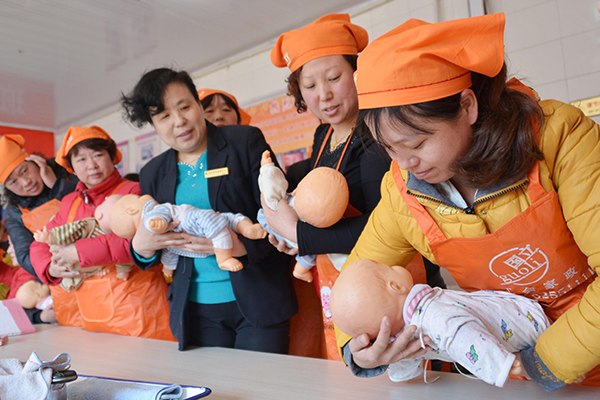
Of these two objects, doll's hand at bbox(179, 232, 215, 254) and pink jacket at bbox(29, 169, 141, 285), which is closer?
doll's hand at bbox(179, 232, 215, 254)

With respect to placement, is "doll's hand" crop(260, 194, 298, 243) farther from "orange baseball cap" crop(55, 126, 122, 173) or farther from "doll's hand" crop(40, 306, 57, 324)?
"doll's hand" crop(40, 306, 57, 324)

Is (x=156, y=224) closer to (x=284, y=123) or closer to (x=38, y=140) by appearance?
(x=284, y=123)

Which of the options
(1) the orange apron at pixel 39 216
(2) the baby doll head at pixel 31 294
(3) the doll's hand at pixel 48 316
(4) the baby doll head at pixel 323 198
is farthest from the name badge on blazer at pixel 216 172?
(2) the baby doll head at pixel 31 294

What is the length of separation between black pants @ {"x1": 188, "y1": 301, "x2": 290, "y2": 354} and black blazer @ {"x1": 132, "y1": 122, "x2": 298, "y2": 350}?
7 centimetres

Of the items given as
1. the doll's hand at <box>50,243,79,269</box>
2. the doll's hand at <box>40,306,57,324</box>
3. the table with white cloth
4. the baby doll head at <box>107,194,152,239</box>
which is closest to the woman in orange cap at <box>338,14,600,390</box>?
the table with white cloth

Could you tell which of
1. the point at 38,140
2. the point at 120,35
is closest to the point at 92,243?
the point at 120,35

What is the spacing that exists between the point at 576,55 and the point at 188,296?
3.17 meters

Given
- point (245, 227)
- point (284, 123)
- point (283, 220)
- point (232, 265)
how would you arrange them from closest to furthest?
point (283, 220) < point (232, 265) < point (245, 227) < point (284, 123)

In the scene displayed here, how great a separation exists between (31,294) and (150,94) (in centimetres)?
237

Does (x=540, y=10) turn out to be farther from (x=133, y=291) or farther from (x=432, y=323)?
(x=133, y=291)

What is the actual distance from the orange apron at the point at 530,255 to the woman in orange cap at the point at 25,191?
9.68ft

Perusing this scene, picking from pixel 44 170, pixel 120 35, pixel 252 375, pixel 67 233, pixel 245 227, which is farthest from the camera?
pixel 120 35

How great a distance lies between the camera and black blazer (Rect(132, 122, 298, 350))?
1890 mm

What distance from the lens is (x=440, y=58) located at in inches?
38.3
